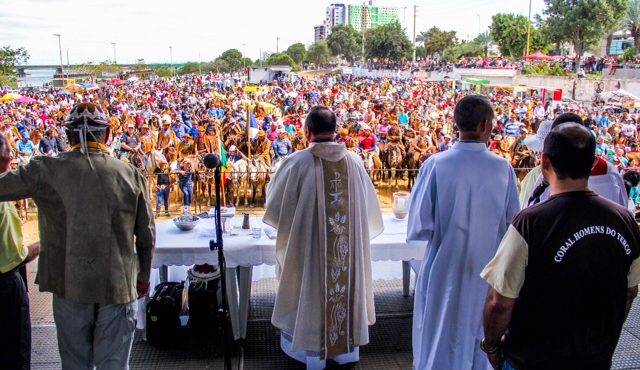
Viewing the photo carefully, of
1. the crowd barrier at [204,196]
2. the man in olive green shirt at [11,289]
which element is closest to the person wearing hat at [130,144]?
the crowd barrier at [204,196]

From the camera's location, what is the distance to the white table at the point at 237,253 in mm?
3947

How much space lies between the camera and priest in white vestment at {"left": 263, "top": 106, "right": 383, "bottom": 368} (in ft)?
12.0

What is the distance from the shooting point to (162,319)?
13.7 ft

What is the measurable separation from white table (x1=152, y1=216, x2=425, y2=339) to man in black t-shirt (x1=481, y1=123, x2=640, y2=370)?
2002 millimetres

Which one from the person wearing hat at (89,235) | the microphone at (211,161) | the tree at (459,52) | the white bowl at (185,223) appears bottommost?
the white bowl at (185,223)

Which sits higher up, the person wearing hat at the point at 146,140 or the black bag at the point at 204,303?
the person wearing hat at the point at 146,140

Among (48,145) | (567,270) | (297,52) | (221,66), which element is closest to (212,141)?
(48,145)

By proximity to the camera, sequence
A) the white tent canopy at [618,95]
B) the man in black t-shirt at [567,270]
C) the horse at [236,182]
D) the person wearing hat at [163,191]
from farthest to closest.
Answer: the white tent canopy at [618,95]
the horse at [236,182]
the person wearing hat at [163,191]
the man in black t-shirt at [567,270]

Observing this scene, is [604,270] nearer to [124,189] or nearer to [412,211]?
[412,211]

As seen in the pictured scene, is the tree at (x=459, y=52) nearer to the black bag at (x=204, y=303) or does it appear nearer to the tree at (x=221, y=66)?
the tree at (x=221, y=66)

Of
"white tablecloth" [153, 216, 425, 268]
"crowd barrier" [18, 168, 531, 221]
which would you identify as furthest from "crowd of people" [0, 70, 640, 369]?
"crowd barrier" [18, 168, 531, 221]

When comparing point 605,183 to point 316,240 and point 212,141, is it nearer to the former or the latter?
point 316,240

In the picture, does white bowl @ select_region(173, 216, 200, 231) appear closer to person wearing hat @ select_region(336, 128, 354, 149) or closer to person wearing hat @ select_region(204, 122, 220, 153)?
person wearing hat @ select_region(336, 128, 354, 149)

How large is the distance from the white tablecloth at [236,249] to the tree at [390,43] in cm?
7830
